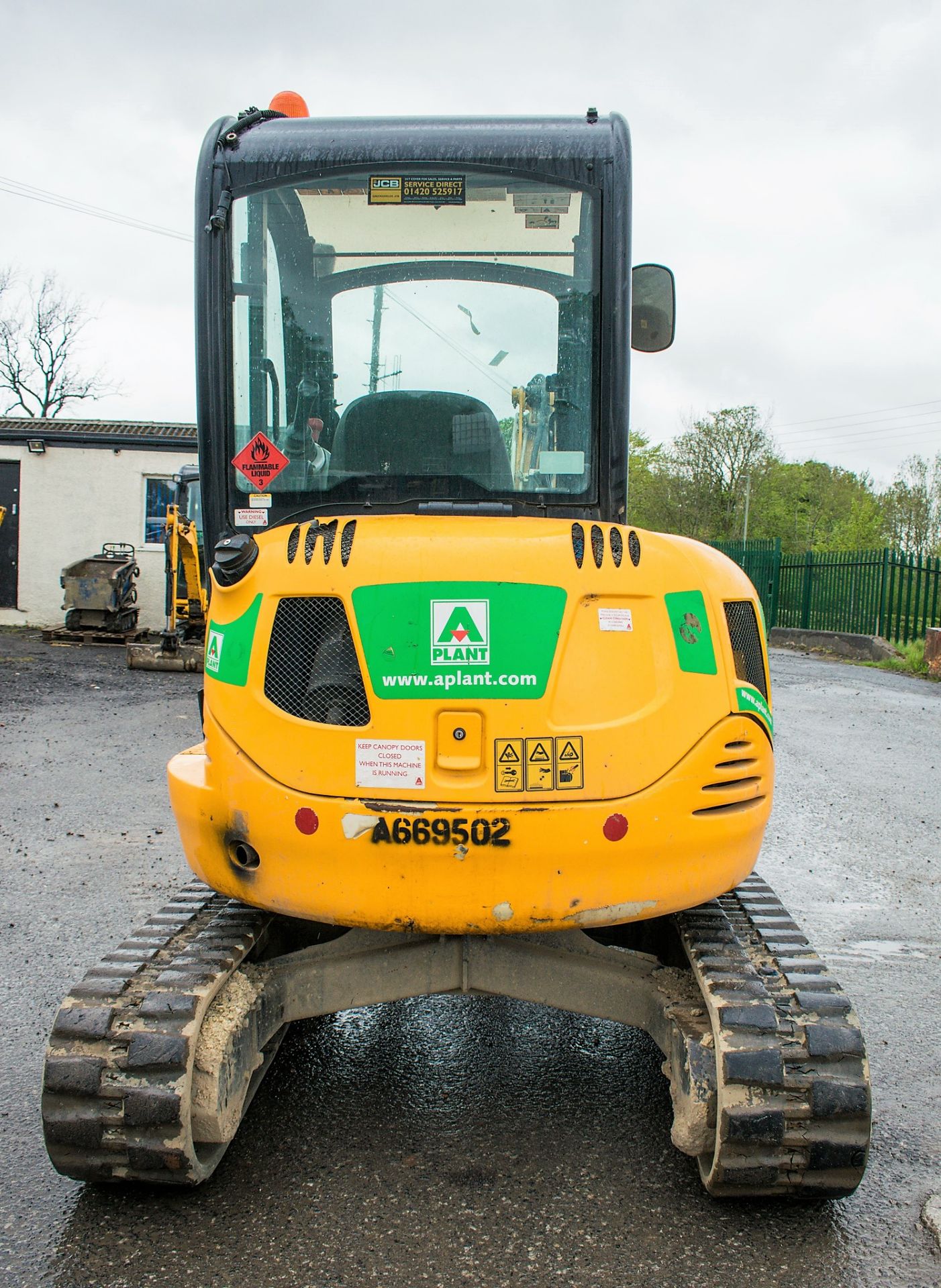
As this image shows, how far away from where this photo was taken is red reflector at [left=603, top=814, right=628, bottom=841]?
8.95 feet

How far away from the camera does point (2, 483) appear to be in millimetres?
23641

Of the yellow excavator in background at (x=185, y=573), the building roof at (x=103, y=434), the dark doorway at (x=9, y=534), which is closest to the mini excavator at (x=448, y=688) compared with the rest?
the yellow excavator in background at (x=185, y=573)

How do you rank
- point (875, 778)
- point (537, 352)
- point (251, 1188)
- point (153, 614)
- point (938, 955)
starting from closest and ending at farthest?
point (251, 1188)
point (537, 352)
point (938, 955)
point (875, 778)
point (153, 614)

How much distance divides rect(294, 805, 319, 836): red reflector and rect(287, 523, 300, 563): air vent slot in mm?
668

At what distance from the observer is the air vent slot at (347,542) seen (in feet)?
9.47

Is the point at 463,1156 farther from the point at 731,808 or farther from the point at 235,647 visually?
the point at 235,647

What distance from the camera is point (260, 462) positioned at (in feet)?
11.2

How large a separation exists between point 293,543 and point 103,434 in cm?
2264

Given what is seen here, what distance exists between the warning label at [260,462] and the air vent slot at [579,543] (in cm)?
98

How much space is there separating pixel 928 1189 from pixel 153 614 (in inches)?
856

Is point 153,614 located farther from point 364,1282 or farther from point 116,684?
point 364,1282

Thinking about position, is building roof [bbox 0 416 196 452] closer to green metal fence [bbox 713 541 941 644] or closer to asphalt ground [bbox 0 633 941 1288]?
green metal fence [bbox 713 541 941 644]

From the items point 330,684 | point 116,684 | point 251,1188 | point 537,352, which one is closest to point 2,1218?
point 251,1188

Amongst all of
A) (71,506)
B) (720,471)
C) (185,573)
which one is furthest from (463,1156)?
(720,471)
